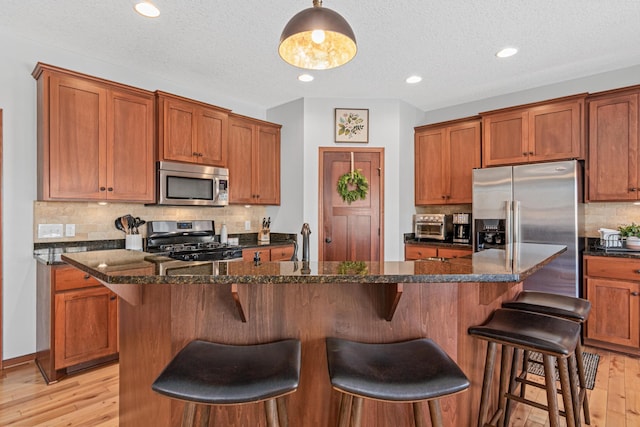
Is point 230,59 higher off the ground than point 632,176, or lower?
higher

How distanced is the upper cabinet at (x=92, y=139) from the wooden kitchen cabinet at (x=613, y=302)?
429 cm

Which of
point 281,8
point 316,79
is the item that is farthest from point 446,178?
point 281,8

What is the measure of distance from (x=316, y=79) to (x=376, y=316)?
9.61 ft

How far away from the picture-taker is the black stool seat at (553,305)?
1850 mm

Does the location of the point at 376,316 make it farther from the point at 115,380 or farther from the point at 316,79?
the point at 316,79

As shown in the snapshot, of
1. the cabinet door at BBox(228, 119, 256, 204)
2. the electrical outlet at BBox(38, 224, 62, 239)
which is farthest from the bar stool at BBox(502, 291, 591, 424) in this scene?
the electrical outlet at BBox(38, 224, 62, 239)

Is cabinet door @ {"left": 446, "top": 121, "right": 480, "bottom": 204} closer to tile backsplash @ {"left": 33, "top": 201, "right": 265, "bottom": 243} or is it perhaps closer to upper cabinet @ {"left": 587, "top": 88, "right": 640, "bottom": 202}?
upper cabinet @ {"left": 587, "top": 88, "right": 640, "bottom": 202}

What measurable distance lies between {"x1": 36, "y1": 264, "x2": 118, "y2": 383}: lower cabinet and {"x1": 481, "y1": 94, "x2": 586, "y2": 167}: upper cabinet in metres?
4.14

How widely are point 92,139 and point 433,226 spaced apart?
3747 mm

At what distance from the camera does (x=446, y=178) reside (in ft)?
14.3

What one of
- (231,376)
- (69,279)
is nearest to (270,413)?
(231,376)

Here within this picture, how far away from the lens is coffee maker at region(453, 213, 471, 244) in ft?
13.5

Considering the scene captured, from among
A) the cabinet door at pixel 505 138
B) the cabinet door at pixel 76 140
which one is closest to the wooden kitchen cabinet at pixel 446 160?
the cabinet door at pixel 505 138

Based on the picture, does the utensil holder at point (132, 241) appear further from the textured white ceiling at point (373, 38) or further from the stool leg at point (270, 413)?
the stool leg at point (270, 413)
